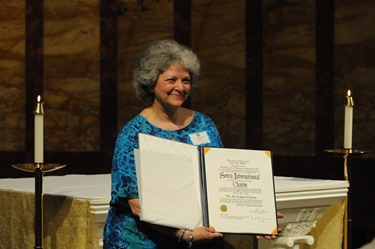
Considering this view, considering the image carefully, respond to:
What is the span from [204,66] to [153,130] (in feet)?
19.5

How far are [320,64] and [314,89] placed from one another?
269mm

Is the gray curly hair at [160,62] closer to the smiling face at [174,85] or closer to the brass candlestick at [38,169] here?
the smiling face at [174,85]

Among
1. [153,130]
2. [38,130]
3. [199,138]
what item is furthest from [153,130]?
[38,130]

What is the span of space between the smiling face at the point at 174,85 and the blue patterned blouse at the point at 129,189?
149mm

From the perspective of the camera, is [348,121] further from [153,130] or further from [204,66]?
[204,66]

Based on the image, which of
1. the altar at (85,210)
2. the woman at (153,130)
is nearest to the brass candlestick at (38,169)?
the altar at (85,210)

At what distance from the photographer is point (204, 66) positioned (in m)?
9.74

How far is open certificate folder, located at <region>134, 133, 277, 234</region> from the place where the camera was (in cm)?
355

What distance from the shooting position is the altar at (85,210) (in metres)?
4.36

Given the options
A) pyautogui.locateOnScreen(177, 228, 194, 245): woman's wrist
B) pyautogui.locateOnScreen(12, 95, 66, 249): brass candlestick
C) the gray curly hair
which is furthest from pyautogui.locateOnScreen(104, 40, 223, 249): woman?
pyautogui.locateOnScreen(12, 95, 66, 249): brass candlestick

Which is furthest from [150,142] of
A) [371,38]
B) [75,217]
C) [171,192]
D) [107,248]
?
[371,38]

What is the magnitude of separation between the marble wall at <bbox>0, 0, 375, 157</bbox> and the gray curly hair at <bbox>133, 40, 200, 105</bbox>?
530cm

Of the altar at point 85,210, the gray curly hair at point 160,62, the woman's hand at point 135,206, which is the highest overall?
the gray curly hair at point 160,62

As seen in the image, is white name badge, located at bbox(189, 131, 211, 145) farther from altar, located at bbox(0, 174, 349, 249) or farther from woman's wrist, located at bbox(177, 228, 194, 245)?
altar, located at bbox(0, 174, 349, 249)
